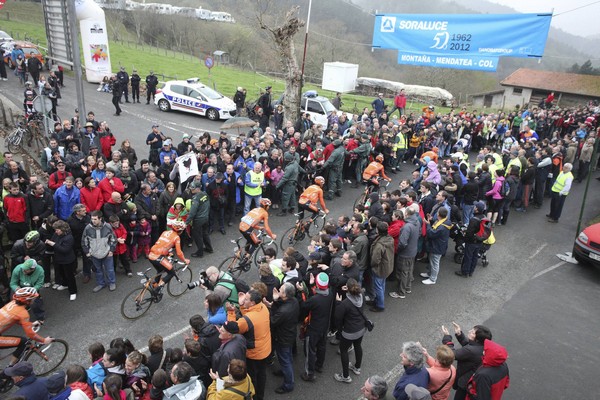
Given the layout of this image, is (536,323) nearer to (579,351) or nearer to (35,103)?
(579,351)

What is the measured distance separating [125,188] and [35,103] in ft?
21.1

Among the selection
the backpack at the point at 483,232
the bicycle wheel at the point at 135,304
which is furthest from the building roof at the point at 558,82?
the bicycle wheel at the point at 135,304

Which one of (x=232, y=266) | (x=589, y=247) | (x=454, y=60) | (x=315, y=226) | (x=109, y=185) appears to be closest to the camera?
(x=232, y=266)

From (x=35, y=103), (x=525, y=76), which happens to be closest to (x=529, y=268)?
(x=35, y=103)

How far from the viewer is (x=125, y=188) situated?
30.3ft

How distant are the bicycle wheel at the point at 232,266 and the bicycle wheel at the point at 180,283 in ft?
2.27

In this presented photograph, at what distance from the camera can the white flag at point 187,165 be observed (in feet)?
34.7

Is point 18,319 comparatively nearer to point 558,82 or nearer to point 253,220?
point 253,220

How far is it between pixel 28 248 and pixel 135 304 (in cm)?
206

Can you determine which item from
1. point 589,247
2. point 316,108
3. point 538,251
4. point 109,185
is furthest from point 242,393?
point 316,108

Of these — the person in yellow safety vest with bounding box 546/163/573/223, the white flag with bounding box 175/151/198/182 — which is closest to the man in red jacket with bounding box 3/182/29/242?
the white flag with bounding box 175/151/198/182

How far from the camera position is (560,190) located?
12352 millimetres

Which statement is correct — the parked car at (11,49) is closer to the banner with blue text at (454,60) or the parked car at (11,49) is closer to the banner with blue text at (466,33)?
the banner with blue text at (466,33)

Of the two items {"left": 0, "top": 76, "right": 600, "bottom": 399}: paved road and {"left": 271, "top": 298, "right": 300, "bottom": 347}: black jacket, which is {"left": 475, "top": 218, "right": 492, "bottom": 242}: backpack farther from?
{"left": 271, "top": 298, "right": 300, "bottom": 347}: black jacket
